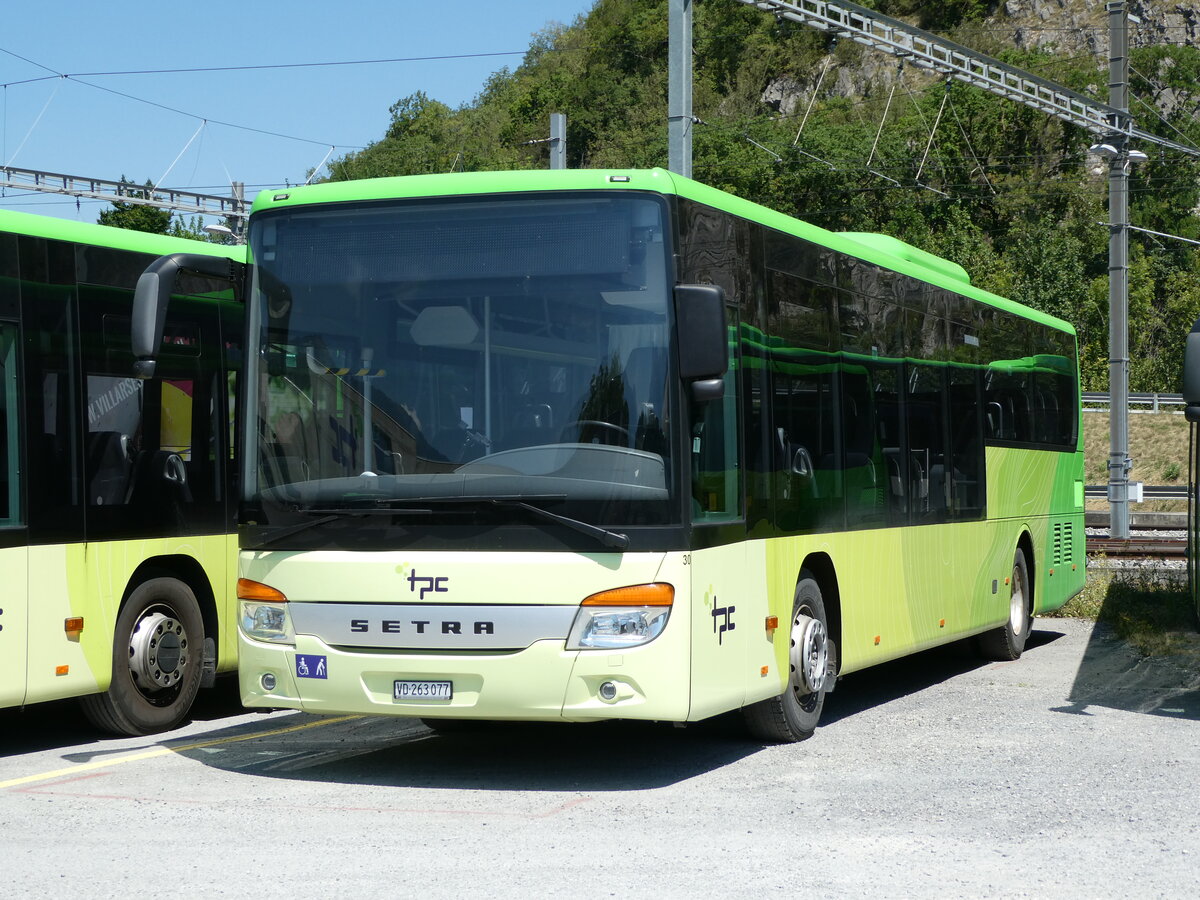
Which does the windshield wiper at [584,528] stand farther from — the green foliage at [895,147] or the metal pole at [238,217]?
the green foliage at [895,147]

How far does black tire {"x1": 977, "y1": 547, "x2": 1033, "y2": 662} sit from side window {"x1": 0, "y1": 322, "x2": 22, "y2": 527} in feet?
29.4

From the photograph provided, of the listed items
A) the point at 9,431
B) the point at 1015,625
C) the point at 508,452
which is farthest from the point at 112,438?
the point at 1015,625

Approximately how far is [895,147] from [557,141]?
167 feet

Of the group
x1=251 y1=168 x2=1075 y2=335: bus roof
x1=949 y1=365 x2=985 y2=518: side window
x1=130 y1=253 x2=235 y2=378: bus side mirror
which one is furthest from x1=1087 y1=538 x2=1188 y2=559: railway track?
x1=130 y1=253 x2=235 y2=378: bus side mirror

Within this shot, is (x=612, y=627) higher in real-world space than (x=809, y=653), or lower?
higher

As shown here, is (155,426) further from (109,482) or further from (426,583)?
(426,583)

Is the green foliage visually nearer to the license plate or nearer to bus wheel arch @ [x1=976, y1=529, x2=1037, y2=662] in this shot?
bus wheel arch @ [x1=976, y1=529, x2=1037, y2=662]

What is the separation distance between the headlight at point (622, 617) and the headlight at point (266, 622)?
5.10 ft

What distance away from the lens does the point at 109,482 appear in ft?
34.4

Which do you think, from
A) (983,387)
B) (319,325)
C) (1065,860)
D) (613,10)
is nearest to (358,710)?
(319,325)

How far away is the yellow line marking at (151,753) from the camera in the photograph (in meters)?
9.14

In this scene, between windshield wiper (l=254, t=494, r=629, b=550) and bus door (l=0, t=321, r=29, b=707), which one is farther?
bus door (l=0, t=321, r=29, b=707)

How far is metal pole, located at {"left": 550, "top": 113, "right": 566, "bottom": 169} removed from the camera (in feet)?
85.8

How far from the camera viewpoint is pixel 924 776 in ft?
29.3
